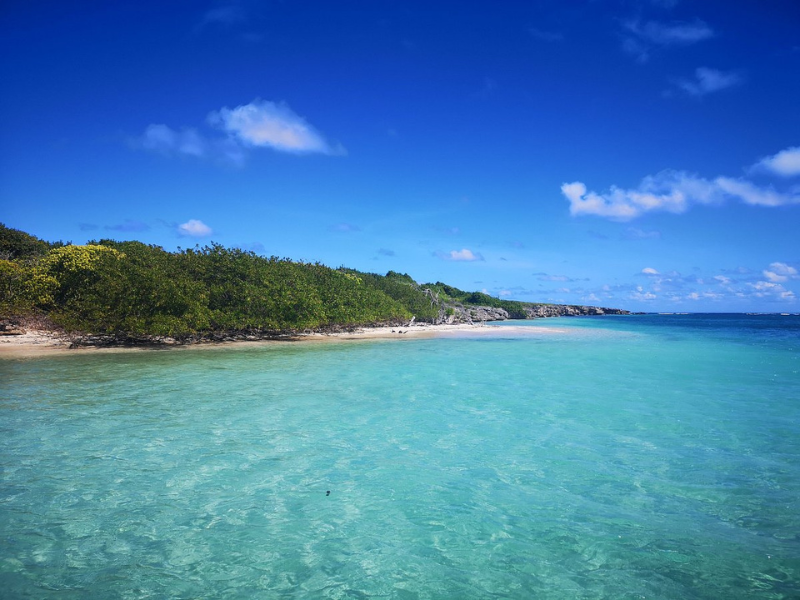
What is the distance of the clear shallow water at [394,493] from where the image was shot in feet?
14.6

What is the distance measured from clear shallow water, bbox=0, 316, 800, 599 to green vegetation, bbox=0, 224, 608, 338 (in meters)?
11.5

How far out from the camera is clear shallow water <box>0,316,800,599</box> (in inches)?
176

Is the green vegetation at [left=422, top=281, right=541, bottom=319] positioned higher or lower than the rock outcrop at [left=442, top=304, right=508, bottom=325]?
higher

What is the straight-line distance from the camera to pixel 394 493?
21.4ft

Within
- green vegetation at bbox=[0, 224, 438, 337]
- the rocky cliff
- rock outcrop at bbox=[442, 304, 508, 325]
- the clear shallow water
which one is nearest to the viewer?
the clear shallow water

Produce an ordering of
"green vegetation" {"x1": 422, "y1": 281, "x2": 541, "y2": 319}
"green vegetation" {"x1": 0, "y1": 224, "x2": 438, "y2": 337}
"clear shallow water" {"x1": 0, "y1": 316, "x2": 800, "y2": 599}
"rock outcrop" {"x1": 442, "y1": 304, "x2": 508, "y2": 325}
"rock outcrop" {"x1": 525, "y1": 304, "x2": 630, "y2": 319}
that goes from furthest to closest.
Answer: "rock outcrop" {"x1": 525, "y1": 304, "x2": 630, "y2": 319} < "green vegetation" {"x1": 422, "y1": 281, "x2": 541, "y2": 319} < "rock outcrop" {"x1": 442, "y1": 304, "x2": 508, "y2": 325} < "green vegetation" {"x1": 0, "y1": 224, "x2": 438, "y2": 337} < "clear shallow water" {"x1": 0, "y1": 316, "x2": 800, "y2": 599}

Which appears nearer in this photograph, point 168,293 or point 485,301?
point 168,293

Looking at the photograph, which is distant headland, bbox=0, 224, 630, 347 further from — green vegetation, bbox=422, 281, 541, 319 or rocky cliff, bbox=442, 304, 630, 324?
green vegetation, bbox=422, 281, 541, 319

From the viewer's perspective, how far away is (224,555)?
15.8ft

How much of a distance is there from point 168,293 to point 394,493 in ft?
76.2

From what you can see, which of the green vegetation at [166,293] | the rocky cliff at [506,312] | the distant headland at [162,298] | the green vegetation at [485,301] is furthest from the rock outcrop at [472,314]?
the green vegetation at [166,293]

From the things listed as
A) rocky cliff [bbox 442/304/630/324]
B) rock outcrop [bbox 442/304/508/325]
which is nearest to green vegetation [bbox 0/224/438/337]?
rock outcrop [bbox 442/304/508/325]

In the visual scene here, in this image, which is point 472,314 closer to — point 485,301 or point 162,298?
point 485,301

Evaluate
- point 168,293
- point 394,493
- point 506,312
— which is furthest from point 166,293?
point 506,312
